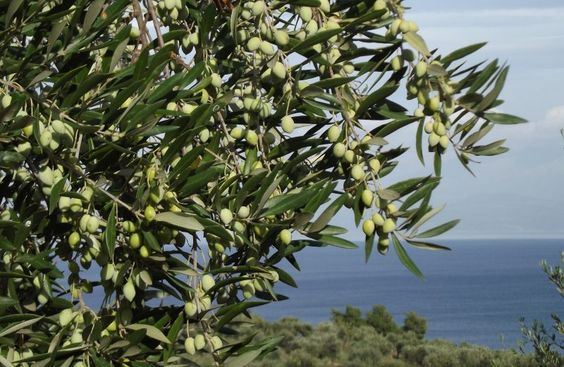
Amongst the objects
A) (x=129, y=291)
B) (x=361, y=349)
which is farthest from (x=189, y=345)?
(x=361, y=349)

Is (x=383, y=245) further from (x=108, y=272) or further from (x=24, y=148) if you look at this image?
(x=24, y=148)

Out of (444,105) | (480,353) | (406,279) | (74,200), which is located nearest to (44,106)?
(74,200)

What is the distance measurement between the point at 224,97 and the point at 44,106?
29 cm

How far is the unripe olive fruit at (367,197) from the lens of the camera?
1388 mm

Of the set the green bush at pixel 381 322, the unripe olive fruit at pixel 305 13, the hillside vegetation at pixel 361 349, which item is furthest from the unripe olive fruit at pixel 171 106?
the green bush at pixel 381 322

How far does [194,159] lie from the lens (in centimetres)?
139

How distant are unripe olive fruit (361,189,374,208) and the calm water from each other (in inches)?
1806

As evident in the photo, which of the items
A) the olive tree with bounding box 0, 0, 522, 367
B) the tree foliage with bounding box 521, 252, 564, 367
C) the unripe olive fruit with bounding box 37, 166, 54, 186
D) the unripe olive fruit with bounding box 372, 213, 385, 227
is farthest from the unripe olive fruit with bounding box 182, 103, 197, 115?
the tree foliage with bounding box 521, 252, 564, 367

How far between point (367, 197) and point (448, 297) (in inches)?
3262

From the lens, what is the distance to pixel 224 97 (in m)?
1.46

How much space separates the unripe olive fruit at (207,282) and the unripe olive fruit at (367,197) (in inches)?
11.1

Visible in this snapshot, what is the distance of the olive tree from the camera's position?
4.46 feet

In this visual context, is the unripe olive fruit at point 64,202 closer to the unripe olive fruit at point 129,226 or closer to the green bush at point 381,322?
the unripe olive fruit at point 129,226

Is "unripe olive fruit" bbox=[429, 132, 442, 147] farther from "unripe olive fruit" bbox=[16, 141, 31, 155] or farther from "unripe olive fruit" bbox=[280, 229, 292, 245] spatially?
"unripe olive fruit" bbox=[16, 141, 31, 155]
